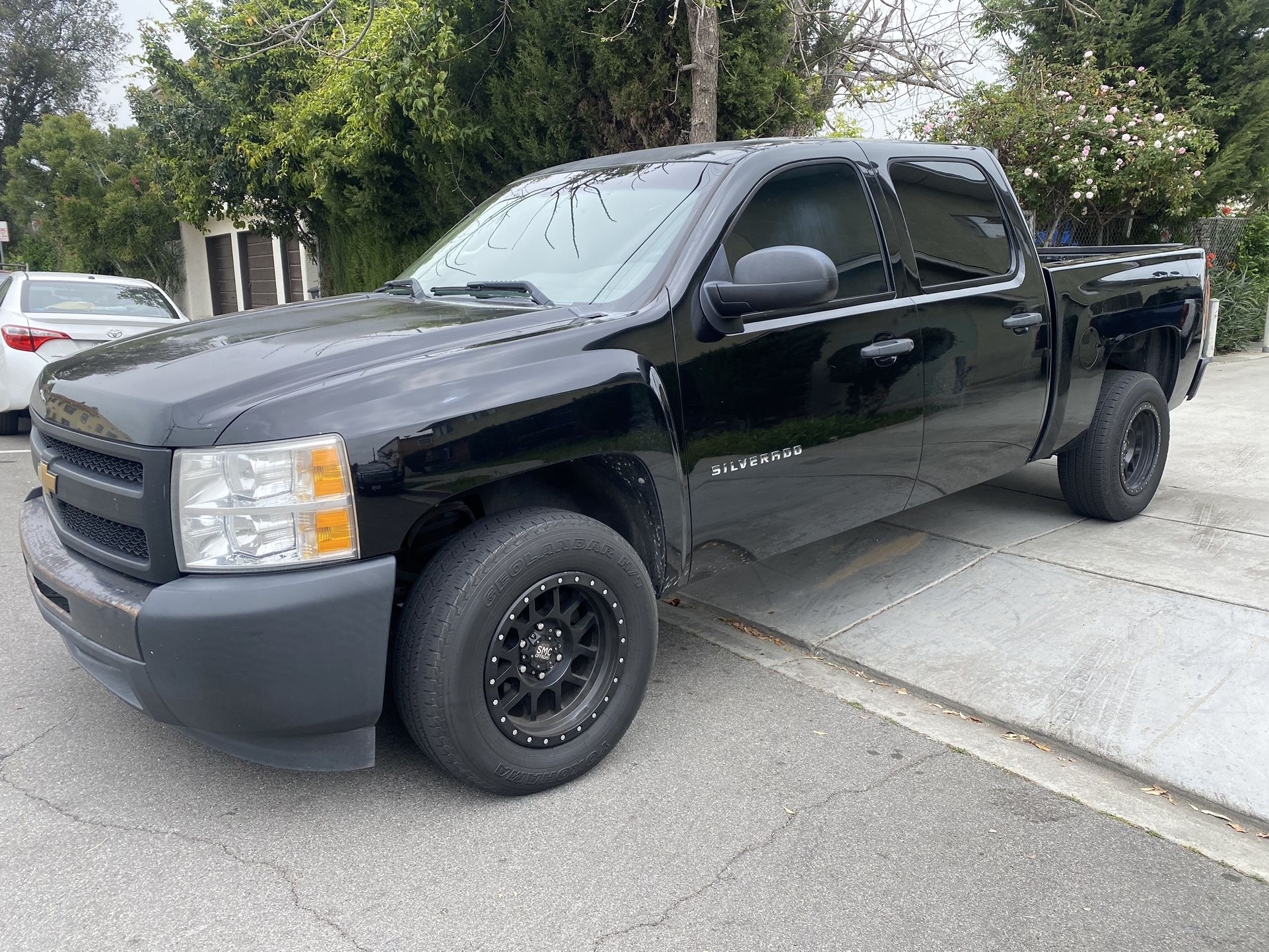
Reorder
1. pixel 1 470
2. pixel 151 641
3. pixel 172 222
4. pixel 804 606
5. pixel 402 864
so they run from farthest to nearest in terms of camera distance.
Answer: pixel 172 222
pixel 1 470
pixel 804 606
pixel 402 864
pixel 151 641

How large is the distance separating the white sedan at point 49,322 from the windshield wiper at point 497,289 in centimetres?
521

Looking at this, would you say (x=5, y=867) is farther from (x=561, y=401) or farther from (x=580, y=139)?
Answer: (x=580, y=139)

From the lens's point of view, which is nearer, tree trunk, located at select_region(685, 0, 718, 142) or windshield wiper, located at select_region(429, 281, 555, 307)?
windshield wiper, located at select_region(429, 281, 555, 307)

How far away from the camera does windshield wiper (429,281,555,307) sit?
3.45 metres

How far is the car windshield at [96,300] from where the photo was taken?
843 cm

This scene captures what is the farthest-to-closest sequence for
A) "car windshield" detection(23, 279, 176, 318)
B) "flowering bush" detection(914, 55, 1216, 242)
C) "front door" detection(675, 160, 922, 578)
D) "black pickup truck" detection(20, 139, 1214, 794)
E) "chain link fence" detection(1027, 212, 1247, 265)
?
"chain link fence" detection(1027, 212, 1247, 265) → "flowering bush" detection(914, 55, 1216, 242) → "car windshield" detection(23, 279, 176, 318) → "front door" detection(675, 160, 922, 578) → "black pickup truck" detection(20, 139, 1214, 794)

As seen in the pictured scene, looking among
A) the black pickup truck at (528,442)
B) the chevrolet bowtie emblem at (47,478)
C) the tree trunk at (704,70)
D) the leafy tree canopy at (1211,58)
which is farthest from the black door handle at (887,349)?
the leafy tree canopy at (1211,58)

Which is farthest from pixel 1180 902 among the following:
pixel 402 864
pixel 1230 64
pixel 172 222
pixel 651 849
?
pixel 172 222

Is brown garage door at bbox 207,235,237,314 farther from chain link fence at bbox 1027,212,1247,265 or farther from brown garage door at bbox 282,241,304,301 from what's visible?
chain link fence at bbox 1027,212,1247,265

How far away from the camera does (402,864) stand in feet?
8.86

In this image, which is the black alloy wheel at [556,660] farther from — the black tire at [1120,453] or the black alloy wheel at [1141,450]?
the black alloy wheel at [1141,450]

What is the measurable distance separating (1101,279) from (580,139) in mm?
5655

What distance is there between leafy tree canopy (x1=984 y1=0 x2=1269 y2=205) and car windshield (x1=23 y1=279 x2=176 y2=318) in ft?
32.3

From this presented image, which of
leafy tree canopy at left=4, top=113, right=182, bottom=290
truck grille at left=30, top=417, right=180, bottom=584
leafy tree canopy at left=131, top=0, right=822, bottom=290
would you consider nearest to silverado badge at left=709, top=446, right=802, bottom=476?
truck grille at left=30, top=417, right=180, bottom=584
